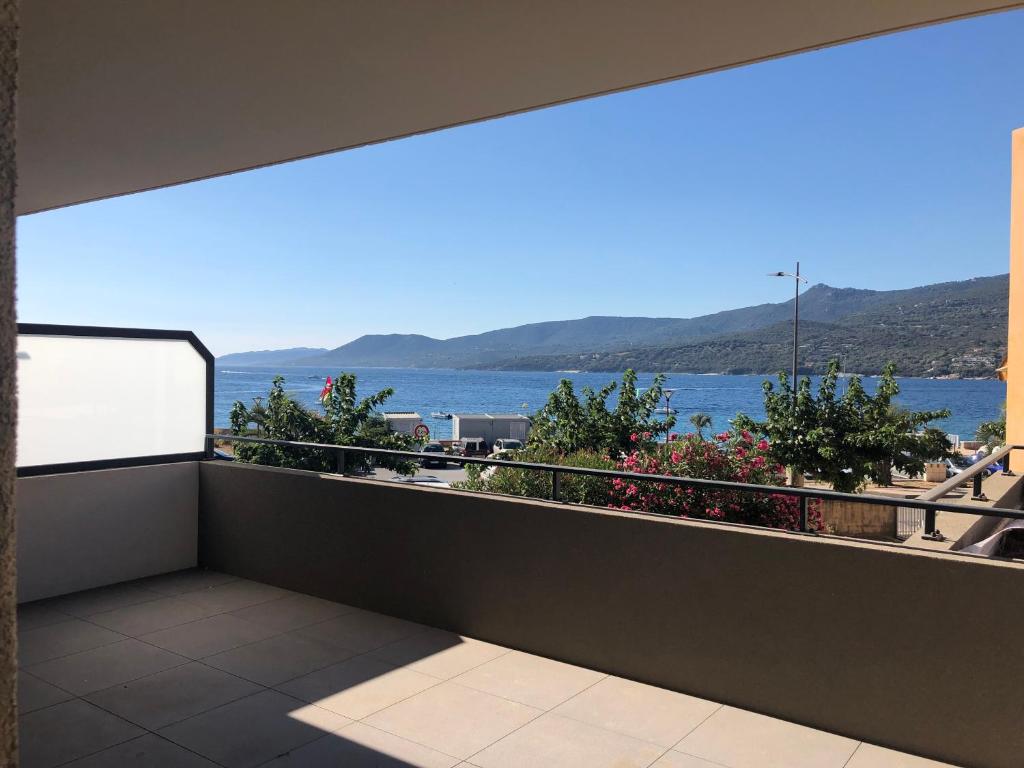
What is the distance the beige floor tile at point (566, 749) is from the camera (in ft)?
9.00

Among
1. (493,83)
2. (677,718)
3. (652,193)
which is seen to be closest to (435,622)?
(677,718)

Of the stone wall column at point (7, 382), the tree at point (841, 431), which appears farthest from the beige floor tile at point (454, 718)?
the tree at point (841, 431)

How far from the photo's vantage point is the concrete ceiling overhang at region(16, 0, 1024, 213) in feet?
7.39

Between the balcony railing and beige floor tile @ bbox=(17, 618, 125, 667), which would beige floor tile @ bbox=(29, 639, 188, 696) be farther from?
the balcony railing

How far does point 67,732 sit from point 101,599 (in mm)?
1802

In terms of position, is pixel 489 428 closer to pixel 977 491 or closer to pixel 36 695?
pixel 977 491

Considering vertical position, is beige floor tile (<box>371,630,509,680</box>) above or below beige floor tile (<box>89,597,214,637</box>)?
below

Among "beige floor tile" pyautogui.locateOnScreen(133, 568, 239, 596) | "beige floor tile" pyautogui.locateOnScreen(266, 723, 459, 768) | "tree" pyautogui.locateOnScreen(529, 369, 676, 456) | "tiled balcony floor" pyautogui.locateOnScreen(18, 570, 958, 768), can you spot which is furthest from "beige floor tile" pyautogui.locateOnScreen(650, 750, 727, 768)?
"tree" pyautogui.locateOnScreen(529, 369, 676, 456)

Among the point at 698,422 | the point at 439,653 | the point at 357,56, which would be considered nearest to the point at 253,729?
the point at 439,653

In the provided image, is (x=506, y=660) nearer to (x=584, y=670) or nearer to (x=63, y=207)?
(x=584, y=670)

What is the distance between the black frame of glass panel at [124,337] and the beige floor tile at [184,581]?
757 millimetres

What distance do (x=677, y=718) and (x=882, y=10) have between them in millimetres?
2630

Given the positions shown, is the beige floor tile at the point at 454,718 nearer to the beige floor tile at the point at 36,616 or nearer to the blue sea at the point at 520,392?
the beige floor tile at the point at 36,616

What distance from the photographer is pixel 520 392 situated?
93000mm
